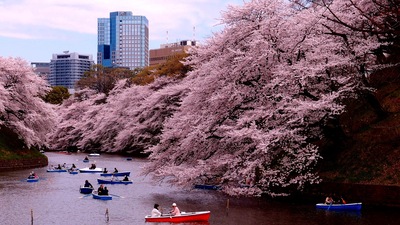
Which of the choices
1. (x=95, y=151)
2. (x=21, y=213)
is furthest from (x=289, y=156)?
(x=95, y=151)

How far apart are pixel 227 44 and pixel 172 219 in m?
15.7

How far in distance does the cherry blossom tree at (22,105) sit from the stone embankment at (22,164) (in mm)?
2271

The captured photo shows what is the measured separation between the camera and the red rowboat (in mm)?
31703

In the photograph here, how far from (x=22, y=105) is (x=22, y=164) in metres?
7.52

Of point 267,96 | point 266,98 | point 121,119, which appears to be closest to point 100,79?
point 121,119

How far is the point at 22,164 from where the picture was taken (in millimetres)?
70188

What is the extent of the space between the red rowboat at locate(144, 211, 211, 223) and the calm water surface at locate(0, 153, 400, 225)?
1.76ft

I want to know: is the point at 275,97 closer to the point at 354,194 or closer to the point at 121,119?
the point at 354,194

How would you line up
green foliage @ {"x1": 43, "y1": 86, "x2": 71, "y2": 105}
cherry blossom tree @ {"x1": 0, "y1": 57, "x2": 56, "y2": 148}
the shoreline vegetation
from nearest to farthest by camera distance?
the shoreline vegetation
cherry blossom tree @ {"x1": 0, "y1": 57, "x2": 56, "y2": 148}
green foliage @ {"x1": 43, "y1": 86, "x2": 71, "y2": 105}

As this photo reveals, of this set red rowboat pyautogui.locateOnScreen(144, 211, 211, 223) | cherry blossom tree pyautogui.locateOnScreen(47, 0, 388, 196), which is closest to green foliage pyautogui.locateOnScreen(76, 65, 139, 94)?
cherry blossom tree pyautogui.locateOnScreen(47, 0, 388, 196)

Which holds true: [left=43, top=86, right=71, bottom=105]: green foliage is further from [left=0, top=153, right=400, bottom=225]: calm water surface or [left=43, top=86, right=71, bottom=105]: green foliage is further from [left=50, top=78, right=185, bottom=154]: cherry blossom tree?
[left=0, top=153, right=400, bottom=225]: calm water surface

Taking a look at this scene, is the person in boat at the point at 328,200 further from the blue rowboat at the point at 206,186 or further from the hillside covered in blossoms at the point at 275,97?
the blue rowboat at the point at 206,186

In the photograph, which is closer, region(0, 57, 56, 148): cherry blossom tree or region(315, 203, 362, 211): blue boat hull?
region(315, 203, 362, 211): blue boat hull

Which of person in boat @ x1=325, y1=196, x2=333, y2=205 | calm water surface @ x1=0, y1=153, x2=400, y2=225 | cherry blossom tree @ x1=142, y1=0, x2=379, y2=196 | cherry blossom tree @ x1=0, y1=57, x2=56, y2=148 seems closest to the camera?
calm water surface @ x1=0, y1=153, x2=400, y2=225
